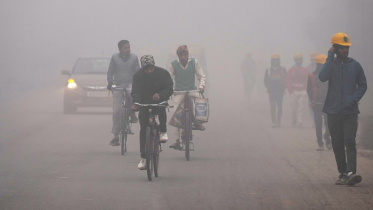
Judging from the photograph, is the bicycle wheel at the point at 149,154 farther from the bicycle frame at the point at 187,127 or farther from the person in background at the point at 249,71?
the person in background at the point at 249,71

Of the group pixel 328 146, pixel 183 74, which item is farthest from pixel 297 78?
pixel 183 74

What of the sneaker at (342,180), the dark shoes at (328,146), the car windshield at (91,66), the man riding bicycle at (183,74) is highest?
the man riding bicycle at (183,74)

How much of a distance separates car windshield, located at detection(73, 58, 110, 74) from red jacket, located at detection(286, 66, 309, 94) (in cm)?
632

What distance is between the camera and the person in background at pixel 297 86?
20.7 metres

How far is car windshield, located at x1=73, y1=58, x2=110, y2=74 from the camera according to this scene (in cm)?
2481

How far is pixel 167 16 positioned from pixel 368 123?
4120 inches

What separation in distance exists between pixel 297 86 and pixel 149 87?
34.3ft

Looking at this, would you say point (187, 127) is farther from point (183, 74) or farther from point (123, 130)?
point (123, 130)

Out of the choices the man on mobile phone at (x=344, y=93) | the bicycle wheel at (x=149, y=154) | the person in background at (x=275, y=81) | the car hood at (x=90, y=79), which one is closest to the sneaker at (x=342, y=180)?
the man on mobile phone at (x=344, y=93)

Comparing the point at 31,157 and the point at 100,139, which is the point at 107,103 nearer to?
the point at 100,139

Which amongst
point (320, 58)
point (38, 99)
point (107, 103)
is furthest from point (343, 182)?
point (38, 99)

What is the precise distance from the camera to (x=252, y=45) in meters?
90.8

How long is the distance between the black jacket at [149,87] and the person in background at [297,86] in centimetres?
1010

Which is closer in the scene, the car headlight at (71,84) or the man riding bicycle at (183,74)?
the man riding bicycle at (183,74)
